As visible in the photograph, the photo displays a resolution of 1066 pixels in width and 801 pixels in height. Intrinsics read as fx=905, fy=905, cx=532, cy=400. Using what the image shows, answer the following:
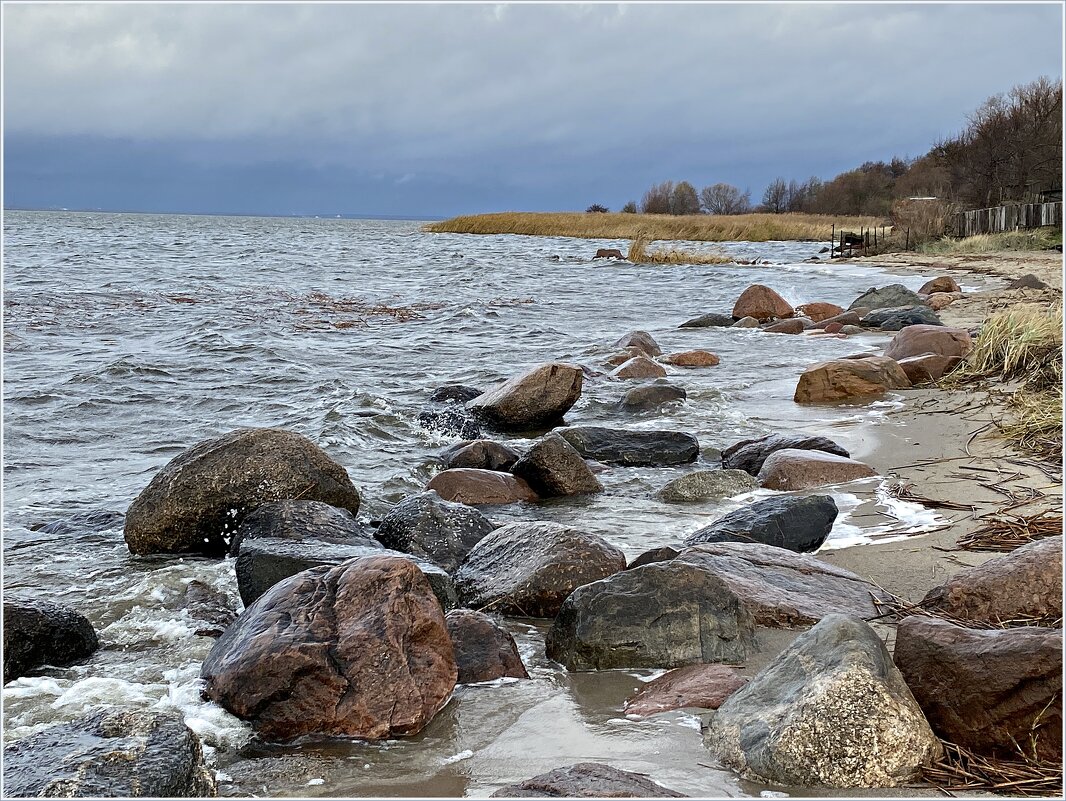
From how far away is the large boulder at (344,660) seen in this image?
3.14 metres

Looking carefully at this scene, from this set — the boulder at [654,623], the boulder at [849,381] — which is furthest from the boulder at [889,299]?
the boulder at [654,623]

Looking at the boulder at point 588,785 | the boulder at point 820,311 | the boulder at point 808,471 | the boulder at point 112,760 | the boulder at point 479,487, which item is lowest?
the boulder at point 479,487

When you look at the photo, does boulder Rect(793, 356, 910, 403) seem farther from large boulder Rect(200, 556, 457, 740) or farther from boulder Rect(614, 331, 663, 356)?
large boulder Rect(200, 556, 457, 740)

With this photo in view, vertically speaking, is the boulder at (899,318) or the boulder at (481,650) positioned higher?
the boulder at (899,318)

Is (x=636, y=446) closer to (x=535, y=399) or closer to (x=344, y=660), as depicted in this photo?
(x=535, y=399)

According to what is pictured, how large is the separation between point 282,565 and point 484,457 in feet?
9.90

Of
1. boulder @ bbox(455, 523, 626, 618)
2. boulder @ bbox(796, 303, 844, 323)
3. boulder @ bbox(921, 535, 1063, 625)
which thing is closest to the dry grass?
boulder @ bbox(796, 303, 844, 323)

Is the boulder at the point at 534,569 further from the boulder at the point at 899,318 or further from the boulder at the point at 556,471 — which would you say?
the boulder at the point at 899,318

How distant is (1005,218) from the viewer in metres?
32.0

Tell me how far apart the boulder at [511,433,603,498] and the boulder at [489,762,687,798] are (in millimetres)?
3930

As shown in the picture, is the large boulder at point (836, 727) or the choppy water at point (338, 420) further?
the choppy water at point (338, 420)

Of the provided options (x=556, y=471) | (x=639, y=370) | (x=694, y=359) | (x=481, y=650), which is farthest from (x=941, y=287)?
(x=481, y=650)

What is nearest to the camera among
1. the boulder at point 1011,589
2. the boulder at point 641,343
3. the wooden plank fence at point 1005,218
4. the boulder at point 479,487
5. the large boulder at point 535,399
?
the boulder at point 1011,589

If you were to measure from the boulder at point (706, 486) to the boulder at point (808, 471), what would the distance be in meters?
0.15
